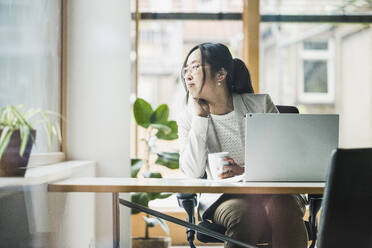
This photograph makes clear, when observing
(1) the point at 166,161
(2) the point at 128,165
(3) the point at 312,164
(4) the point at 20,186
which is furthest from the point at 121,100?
(3) the point at 312,164

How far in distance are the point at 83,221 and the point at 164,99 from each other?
162 centimetres

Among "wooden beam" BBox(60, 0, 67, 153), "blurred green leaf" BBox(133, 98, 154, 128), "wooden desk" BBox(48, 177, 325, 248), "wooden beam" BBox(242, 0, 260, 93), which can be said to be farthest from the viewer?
"wooden beam" BBox(242, 0, 260, 93)

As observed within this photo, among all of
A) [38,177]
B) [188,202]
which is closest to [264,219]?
[188,202]

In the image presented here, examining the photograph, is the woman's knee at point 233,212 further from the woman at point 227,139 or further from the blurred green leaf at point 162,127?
the blurred green leaf at point 162,127

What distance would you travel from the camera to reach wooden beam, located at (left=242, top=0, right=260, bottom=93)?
12.6 feet

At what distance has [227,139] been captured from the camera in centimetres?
234

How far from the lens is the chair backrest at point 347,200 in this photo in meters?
1.46

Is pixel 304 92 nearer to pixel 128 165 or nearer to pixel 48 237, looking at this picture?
pixel 128 165

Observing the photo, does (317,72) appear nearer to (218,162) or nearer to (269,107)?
(269,107)

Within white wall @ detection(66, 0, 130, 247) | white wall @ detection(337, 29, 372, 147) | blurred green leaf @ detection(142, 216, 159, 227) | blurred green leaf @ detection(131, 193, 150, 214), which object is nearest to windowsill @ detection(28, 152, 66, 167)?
white wall @ detection(66, 0, 130, 247)

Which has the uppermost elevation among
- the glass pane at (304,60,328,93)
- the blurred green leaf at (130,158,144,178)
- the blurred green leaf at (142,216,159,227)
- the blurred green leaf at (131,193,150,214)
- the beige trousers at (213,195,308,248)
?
the glass pane at (304,60,328,93)

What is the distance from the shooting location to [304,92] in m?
4.02

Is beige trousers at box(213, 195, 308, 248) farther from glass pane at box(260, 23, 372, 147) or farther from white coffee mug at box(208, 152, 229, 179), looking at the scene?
glass pane at box(260, 23, 372, 147)

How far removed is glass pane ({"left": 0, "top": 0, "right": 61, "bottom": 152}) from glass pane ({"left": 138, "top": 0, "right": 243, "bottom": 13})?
1288mm
